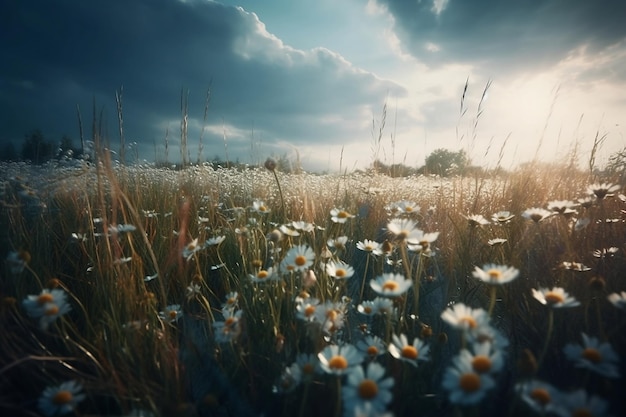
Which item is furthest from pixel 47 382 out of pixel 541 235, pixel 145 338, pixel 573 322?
pixel 541 235

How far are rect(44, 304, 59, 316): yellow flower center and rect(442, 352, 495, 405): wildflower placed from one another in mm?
1313

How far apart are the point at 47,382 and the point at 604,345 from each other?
182cm

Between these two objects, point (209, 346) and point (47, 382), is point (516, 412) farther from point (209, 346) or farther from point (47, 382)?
point (47, 382)

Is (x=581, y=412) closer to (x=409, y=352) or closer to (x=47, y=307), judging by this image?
(x=409, y=352)

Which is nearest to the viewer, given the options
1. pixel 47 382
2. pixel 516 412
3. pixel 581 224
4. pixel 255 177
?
pixel 516 412

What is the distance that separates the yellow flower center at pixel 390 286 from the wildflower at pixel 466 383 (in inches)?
14.3

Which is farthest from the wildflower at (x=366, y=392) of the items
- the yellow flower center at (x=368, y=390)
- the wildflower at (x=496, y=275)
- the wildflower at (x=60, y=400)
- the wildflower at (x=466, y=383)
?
the wildflower at (x=60, y=400)

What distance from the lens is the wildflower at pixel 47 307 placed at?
1217 millimetres

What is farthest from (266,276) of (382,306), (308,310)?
(382,306)

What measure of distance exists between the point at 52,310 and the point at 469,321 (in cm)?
142

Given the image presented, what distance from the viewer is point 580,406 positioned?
2.71 ft

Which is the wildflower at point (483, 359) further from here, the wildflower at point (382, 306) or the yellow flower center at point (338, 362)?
the wildflower at point (382, 306)

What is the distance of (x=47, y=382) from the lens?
1.22m

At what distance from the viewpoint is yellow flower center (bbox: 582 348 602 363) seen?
1.00 metres
